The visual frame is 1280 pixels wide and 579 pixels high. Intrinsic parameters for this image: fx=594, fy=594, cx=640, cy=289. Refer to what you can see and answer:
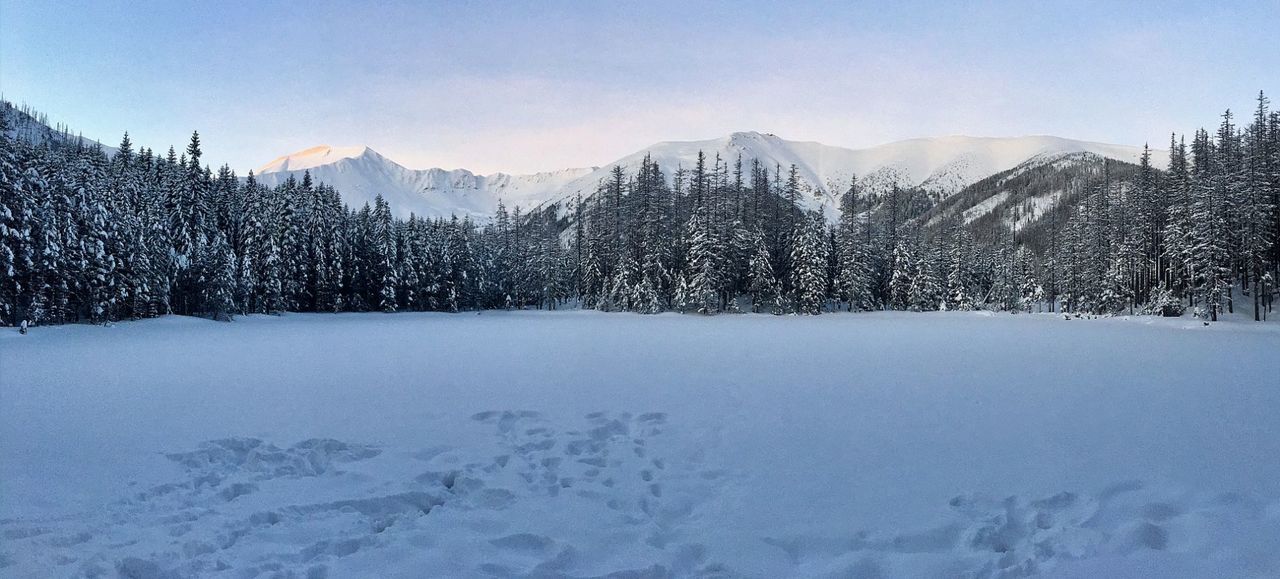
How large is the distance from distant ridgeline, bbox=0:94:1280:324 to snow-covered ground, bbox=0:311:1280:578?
3331cm

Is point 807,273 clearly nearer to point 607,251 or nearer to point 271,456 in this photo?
point 607,251

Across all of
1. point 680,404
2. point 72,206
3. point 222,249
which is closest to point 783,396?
point 680,404

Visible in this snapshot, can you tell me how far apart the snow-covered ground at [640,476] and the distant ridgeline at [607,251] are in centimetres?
3331

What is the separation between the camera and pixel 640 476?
22.6ft

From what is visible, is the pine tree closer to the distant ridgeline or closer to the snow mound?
the distant ridgeline

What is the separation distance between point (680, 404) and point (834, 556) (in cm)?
600

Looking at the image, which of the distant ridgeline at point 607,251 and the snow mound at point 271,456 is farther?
the distant ridgeline at point 607,251

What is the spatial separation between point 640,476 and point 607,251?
201 ft

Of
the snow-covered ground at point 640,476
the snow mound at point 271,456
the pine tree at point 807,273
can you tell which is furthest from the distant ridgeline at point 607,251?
the snow mound at point 271,456

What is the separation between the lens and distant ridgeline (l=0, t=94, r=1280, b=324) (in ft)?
126

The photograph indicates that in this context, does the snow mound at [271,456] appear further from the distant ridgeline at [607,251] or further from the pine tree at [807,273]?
the pine tree at [807,273]

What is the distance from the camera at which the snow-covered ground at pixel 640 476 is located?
4754 mm

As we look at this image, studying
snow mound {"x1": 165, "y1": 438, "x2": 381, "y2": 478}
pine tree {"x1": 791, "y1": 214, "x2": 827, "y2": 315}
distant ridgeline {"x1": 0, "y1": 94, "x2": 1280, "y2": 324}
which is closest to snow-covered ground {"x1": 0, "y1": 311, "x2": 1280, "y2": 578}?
snow mound {"x1": 165, "y1": 438, "x2": 381, "y2": 478}

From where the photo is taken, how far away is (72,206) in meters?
37.4
